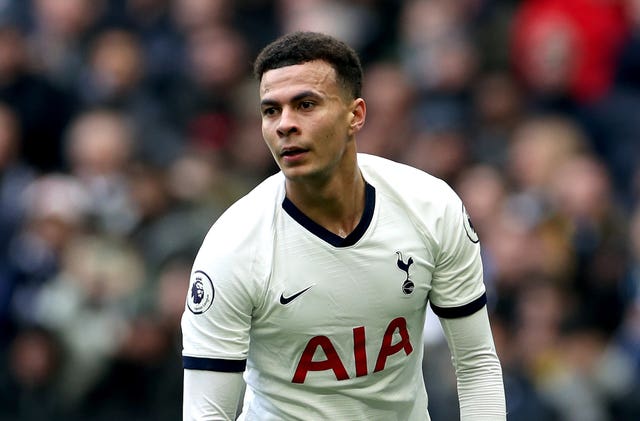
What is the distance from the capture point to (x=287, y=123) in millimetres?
4648

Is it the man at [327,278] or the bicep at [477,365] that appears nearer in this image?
the man at [327,278]

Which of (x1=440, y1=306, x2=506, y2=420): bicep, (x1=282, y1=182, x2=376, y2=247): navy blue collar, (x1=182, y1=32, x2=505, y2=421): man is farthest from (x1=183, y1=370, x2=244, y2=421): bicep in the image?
(x1=440, y1=306, x2=506, y2=420): bicep

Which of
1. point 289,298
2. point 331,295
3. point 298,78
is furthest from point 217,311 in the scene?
point 298,78

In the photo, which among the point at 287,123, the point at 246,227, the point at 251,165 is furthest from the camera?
the point at 251,165

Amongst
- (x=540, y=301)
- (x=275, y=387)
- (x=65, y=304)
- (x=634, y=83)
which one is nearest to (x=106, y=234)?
(x=65, y=304)

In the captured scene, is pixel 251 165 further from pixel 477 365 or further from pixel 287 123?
pixel 287 123

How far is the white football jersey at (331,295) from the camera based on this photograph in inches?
186

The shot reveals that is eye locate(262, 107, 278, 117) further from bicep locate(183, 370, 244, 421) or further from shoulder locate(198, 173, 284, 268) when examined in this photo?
bicep locate(183, 370, 244, 421)

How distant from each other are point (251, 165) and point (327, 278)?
507 centimetres

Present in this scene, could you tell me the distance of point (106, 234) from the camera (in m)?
9.34

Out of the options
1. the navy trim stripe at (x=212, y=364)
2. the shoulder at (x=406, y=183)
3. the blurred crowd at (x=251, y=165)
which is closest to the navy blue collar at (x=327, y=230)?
the shoulder at (x=406, y=183)

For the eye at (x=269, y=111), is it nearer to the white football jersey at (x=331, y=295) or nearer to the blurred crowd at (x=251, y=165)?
the white football jersey at (x=331, y=295)

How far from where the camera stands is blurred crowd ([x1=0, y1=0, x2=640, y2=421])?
8.23 metres

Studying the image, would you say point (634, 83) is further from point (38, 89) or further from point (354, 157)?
point (354, 157)
